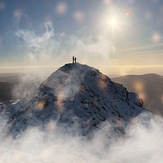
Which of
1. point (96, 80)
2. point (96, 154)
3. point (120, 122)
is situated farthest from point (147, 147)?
point (96, 80)

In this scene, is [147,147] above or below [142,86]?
above

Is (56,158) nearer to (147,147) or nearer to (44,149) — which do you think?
(44,149)

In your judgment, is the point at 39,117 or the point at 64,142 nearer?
the point at 64,142

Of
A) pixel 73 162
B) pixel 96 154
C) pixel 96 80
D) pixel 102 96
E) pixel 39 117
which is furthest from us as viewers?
pixel 96 80

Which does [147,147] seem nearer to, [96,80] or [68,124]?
[68,124]

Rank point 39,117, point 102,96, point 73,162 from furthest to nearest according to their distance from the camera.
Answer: point 102,96
point 39,117
point 73,162

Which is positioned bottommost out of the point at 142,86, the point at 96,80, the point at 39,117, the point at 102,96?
the point at 142,86
